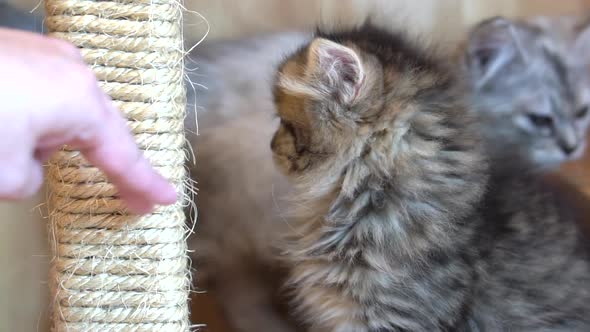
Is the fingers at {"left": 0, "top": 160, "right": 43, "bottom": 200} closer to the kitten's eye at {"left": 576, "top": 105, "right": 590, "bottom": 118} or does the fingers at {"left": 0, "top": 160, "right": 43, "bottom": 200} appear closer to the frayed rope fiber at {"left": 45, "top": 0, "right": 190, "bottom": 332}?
the frayed rope fiber at {"left": 45, "top": 0, "right": 190, "bottom": 332}

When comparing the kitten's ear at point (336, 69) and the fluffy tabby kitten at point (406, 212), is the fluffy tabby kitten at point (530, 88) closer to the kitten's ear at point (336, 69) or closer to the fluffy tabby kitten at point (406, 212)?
the fluffy tabby kitten at point (406, 212)

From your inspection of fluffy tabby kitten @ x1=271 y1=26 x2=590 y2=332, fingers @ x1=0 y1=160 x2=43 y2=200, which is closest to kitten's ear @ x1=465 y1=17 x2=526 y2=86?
fluffy tabby kitten @ x1=271 y1=26 x2=590 y2=332

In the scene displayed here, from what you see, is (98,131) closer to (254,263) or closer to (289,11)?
(254,263)

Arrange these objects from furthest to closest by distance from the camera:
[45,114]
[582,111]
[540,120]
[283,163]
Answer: [582,111]
[540,120]
[283,163]
[45,114]

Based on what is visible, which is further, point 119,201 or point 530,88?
point 530,88

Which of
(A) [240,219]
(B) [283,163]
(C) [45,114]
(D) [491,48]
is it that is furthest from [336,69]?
(D) [491,48]

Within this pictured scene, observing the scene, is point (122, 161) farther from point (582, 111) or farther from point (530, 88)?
point (582, 111)

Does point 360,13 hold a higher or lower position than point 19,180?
lower
